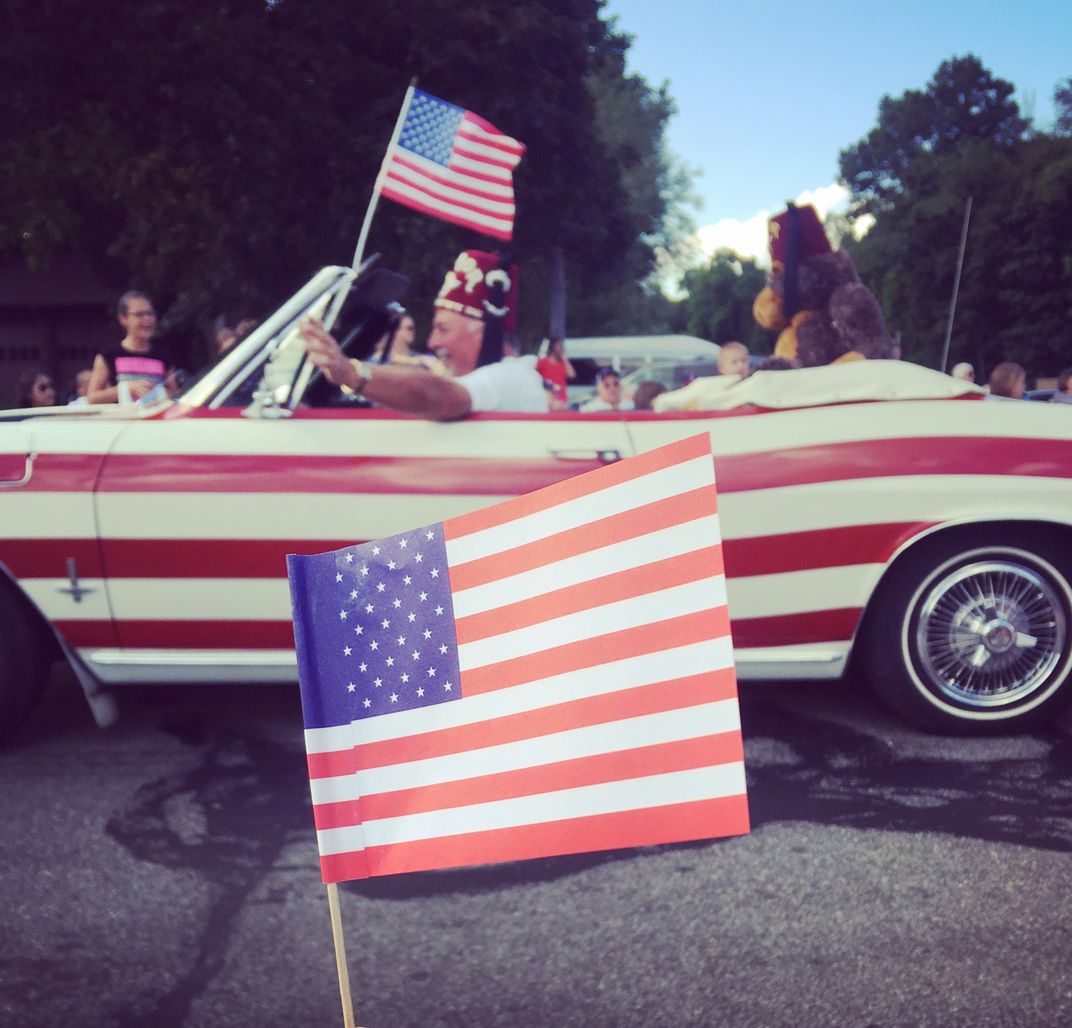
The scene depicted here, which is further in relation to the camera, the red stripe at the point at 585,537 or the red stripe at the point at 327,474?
the red stripe at the point at 327,474

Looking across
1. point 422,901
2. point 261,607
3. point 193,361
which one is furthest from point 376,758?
point 193,361

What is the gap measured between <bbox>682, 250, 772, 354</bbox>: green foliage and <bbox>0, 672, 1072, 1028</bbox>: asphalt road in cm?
8456

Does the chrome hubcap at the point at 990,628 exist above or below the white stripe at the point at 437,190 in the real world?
below

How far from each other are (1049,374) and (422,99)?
40580mm

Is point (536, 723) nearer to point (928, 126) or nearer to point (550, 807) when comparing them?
point (550, 807)

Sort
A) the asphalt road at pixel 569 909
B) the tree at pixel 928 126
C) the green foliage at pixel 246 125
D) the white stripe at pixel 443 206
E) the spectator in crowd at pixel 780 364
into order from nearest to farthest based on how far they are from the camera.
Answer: the asphalt road at pixel 569 909
the spectator in crowd at pixel 780 364
the white stripe at pixel 443 206
the green foliage at pixel 246 125
the tree at pixel 928 126

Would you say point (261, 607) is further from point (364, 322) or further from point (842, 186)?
point (842, 186)

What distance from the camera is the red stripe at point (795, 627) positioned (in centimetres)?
384

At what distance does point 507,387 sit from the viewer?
13.4 feet

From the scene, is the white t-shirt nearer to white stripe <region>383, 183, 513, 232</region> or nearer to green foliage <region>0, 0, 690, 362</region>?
white stripe <region>383, 183, 513, 232</region>

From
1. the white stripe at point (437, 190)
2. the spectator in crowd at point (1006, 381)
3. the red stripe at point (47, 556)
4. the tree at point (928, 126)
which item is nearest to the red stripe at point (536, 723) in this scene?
the red stripe at point (47, 556)

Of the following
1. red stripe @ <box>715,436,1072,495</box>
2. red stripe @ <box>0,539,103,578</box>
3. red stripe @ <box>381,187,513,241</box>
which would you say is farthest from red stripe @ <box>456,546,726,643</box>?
red stripe @ <box>381,187,513,241</box>

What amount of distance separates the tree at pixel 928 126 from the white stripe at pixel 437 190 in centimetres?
5832

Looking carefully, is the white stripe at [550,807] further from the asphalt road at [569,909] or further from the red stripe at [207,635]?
the red stripe at [207,635]
